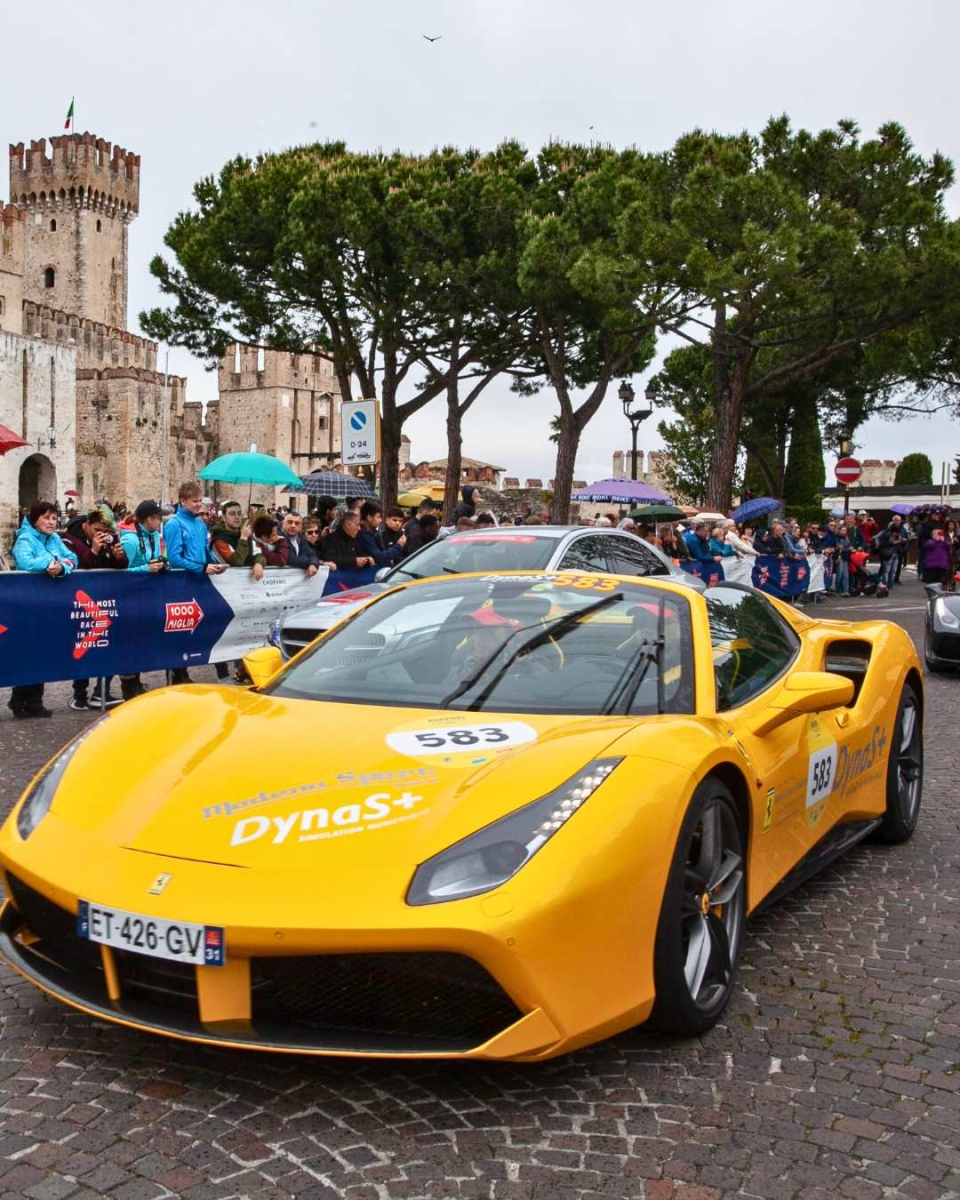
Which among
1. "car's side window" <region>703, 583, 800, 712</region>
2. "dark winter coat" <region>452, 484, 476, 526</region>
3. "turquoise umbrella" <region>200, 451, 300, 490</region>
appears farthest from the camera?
"turquoise umbrella" <region>200, 451, 300, 490</region>

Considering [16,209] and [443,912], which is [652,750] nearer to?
[443,912]

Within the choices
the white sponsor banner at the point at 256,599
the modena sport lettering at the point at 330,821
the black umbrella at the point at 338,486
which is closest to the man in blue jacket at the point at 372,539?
the white sponsor banner at the point at 256,599

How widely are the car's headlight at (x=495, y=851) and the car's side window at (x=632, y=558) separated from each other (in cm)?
675

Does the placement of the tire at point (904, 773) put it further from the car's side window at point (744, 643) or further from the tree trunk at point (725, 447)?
the tree trunk at point (725, 447)

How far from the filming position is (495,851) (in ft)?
9.05

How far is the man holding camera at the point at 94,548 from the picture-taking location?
9992mm

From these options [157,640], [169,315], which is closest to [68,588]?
[157,640]

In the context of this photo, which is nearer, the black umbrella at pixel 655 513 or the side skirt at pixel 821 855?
the side skirt at pixel 821 855

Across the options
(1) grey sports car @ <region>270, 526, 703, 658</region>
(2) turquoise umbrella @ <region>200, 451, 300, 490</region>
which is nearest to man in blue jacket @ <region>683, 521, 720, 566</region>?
(2) turquoise umbrella @ <region>200, 451, 300, 490</region>

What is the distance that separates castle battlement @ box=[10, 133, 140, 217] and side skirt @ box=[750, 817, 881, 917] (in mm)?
94413

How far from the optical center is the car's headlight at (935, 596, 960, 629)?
12156 millimetres

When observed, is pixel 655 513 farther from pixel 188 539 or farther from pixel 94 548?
pixel 94 548

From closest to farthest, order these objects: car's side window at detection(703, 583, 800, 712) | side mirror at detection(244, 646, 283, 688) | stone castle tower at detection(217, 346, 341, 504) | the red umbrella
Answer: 1. car's side window at detection(703, 583, 800, 712)
2. side mirror at detection(244, 646, 283, 688)
3. the red umbrella
4. stone castle tower at detection(217, 346, 341, 504)

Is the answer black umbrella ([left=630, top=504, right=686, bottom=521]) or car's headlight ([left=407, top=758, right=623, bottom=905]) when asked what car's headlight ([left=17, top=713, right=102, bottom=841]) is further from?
black umbrella ([left=630, top=504, right=686, bottom=521])
